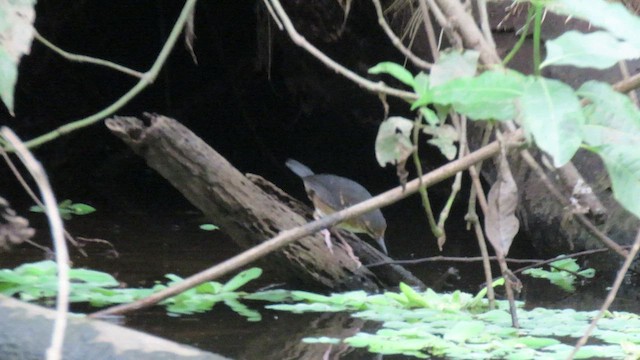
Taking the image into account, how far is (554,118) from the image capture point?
2.68ft

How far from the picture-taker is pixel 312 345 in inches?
86.0

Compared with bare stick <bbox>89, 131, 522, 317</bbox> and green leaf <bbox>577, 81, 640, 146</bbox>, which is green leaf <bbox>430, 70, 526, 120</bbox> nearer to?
green leaf <bbox>577, 81, 640, 146</bbox>

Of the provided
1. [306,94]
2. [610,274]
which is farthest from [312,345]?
[306,94]

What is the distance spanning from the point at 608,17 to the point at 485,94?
0.46ft

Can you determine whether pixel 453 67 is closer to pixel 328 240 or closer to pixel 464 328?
pixel 464 328

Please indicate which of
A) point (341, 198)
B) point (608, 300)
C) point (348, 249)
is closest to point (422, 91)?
point (608, 300)

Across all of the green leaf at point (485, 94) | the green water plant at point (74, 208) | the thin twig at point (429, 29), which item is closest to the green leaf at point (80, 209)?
the green water plant at point (74, 208)

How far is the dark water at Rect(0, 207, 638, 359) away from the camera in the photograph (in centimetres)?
218

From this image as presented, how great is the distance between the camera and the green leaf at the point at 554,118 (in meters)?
0.81

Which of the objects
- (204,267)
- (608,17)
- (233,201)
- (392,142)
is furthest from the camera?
(204,267)

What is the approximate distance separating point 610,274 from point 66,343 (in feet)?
8.38

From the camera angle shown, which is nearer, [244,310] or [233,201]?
[244,310]

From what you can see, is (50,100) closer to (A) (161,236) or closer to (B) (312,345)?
(A) (161,236)

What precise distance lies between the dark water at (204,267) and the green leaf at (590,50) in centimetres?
129
